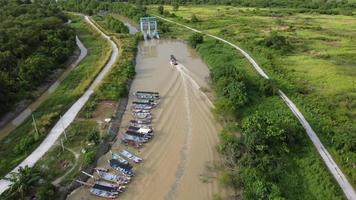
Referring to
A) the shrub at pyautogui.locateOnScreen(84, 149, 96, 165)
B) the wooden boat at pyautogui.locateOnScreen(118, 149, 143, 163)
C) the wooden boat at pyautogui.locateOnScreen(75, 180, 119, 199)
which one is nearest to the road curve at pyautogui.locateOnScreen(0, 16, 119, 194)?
the shrub at pyautogui.locateOnScreen(84, 149, 96, 165)

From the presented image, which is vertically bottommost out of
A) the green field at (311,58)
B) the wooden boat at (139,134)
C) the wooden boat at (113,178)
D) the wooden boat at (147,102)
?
the wooden boat at (113,178)

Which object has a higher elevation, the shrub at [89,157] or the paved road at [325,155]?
the paved road at [325,155]

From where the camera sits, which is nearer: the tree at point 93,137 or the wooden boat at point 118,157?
the wooden boat at point 118,157

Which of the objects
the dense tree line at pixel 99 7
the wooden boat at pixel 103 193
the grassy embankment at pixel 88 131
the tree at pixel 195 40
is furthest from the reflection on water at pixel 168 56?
the dense tree line at pixel 99 7

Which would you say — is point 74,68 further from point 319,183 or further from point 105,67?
point 319,183

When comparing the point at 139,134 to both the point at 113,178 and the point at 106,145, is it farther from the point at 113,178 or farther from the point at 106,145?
the point at 113,178

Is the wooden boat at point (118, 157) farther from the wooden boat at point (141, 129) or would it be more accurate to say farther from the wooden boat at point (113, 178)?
the wooden boat at point (141, 129)

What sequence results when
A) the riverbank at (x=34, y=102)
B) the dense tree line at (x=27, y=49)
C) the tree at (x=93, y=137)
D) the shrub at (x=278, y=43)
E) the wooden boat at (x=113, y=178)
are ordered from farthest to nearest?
the shrub at (x=278, y=43), the dense tree line at (x=27, y=49), the riverbank at (x=34, y=102), the tree at (x=93, y=137), the wooden boat at (x=113, y=178)

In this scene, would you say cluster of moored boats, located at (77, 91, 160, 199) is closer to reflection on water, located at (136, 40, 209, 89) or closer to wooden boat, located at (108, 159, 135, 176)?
wooden boat, located at (108, 159, 135, 176)
